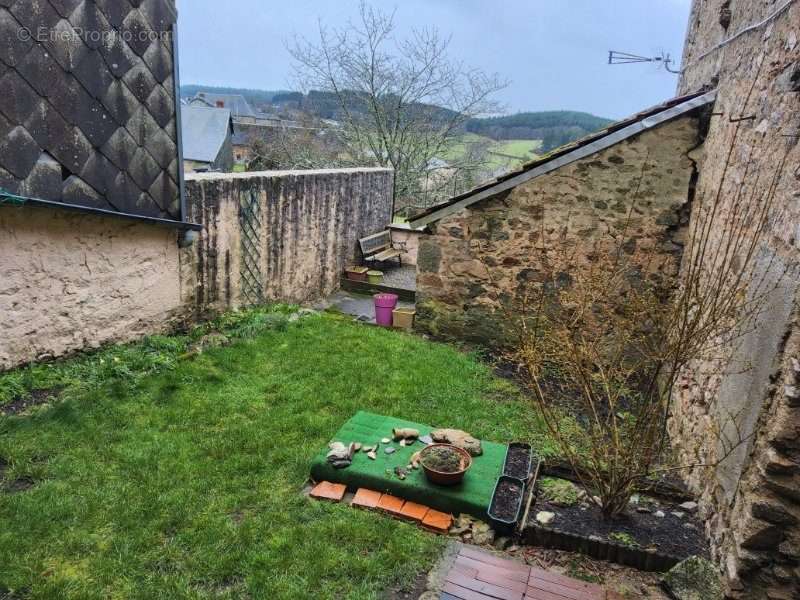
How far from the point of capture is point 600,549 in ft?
10.5

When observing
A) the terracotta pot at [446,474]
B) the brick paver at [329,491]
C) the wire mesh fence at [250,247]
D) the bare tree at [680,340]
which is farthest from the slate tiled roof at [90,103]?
the bare tree at [680,340]

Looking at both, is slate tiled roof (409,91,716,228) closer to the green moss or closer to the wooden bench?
the green moss

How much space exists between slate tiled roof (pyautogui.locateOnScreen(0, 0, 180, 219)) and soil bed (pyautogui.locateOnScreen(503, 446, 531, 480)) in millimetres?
4028

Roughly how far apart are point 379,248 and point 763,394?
30.1ft

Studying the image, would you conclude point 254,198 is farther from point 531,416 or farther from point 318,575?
point 318,575

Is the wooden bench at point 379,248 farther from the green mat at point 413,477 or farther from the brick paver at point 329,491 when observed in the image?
the brick paver at point 329,491

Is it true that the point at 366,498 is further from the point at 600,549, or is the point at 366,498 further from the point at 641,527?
the point at 641,527

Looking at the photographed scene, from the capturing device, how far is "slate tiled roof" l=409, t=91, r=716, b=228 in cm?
549

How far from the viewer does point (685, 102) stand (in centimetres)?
545

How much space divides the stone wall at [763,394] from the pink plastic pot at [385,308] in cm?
425

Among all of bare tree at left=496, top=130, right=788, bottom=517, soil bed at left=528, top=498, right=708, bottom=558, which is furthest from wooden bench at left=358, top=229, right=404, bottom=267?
soil bed at left=528, top=498, right=708, bottom=558

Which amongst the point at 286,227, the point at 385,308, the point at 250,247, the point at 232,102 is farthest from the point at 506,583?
the point at 232,102

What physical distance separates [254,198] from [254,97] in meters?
38.2

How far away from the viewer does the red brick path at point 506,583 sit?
2883 mm
